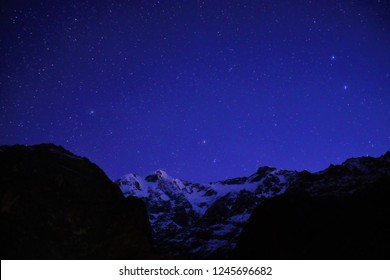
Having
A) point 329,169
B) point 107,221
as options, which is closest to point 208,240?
point 329,169

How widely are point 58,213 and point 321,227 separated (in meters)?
39.4

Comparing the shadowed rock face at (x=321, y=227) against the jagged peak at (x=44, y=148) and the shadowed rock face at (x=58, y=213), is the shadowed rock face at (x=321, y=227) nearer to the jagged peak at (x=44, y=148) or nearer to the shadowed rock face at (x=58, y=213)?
the shadowed rock face at (x=58, y=213)

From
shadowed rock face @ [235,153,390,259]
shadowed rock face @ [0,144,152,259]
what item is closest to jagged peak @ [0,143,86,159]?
shadowed rock face @ [0,144,152,259]

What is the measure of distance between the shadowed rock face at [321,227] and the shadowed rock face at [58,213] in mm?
21255

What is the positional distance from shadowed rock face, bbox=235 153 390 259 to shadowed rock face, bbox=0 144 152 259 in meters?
21.3

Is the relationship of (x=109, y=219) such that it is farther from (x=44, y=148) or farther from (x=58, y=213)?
(x=44, y=148)

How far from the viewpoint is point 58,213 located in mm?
38844

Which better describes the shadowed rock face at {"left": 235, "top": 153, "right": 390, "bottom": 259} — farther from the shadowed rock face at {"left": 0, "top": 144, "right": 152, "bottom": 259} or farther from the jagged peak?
the jagged peak

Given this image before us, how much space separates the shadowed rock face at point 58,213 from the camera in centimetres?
3572

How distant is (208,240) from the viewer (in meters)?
132

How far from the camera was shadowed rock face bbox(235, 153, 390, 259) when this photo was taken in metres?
45.1
